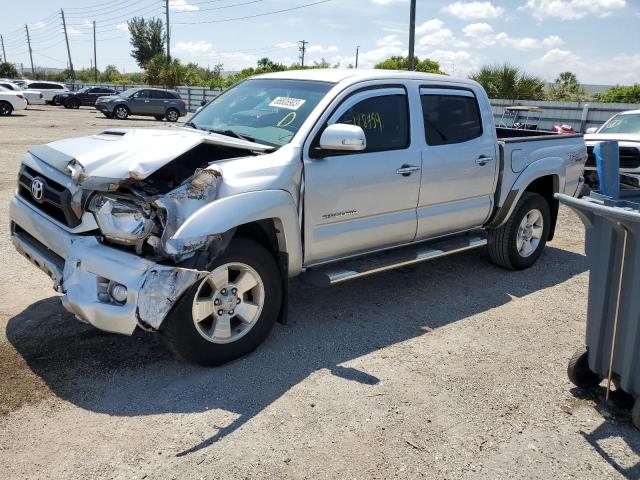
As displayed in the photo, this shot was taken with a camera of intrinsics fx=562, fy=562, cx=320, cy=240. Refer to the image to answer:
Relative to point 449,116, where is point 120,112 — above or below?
above

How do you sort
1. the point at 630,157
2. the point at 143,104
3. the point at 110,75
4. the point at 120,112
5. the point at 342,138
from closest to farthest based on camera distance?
the point at 342,138, the point at 630,157, the point at 120,112, the point at 143,104, the point at 110,75

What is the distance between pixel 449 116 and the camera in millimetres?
5207

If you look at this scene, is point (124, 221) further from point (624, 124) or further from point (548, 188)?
point (624, 124)

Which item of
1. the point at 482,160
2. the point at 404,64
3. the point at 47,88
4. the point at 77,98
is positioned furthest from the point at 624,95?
the point at 47,88

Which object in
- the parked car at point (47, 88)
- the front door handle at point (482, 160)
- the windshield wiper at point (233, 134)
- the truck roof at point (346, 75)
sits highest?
the parked car at point (47, 88)

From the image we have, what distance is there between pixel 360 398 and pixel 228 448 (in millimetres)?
930

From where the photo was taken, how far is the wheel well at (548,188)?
6.25m

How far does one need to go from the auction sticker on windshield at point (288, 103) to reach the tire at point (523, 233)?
2.74 meters

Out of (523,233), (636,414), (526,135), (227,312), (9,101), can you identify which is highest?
(9,101)

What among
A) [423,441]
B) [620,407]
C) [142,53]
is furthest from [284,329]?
[142,53]

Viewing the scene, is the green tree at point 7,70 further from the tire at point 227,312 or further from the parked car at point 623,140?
the tire at point 227,312

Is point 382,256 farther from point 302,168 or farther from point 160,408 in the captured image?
point 160,408

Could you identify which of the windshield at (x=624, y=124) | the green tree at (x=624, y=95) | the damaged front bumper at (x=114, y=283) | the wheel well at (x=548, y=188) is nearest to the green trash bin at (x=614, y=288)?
the damaged front bumper at (x=114, y=283)

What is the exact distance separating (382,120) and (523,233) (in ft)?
8.10
